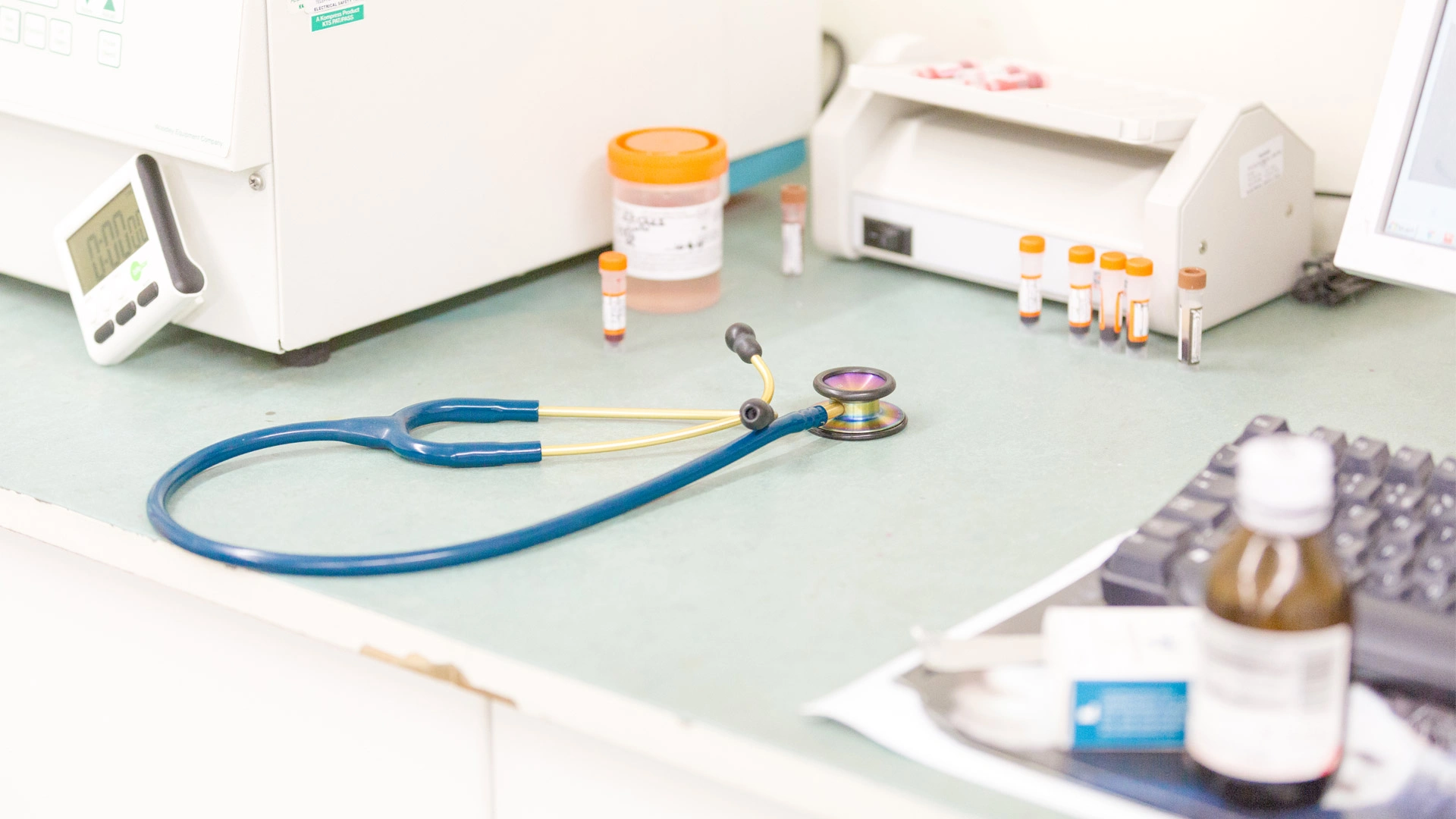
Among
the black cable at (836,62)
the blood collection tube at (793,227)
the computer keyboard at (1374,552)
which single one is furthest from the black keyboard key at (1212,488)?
the black cable at (836,62)

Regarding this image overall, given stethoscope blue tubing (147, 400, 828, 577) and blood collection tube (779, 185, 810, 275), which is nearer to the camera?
stethoscope blue tubing (147, 400, 828, 577)

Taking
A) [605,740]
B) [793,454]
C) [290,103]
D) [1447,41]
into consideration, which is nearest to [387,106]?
[290,103]

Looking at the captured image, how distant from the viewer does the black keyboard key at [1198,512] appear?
1.93 feet

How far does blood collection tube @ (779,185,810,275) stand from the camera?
3.43 ft

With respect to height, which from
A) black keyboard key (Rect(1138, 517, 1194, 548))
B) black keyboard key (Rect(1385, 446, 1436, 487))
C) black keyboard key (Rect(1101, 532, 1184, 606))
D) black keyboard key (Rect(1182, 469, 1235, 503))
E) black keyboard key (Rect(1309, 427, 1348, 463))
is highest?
black keyboard key (Rect(1385, 446, 1436, 487))

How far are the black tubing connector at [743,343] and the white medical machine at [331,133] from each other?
22 cm

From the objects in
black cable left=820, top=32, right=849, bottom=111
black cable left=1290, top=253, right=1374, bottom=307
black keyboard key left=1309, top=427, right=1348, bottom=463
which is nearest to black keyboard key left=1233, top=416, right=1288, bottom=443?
black keyboard key left=1309, top=427, right=1348, bottom=463

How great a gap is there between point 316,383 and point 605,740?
391 mm

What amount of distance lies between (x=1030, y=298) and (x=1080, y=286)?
45 millimetres

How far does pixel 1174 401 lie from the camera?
85 centimetres

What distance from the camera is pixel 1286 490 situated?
0.45 m

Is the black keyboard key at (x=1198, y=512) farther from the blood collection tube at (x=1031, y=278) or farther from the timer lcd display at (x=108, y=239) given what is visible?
the timer lcd display at (x=108, y=239)

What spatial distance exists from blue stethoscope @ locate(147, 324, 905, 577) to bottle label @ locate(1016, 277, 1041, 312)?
177 mm

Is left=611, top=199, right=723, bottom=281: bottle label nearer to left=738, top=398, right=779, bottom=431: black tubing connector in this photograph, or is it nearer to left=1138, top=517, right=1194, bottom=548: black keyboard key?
left=738, top=398, right=779, bottom=431: black tubing connector
